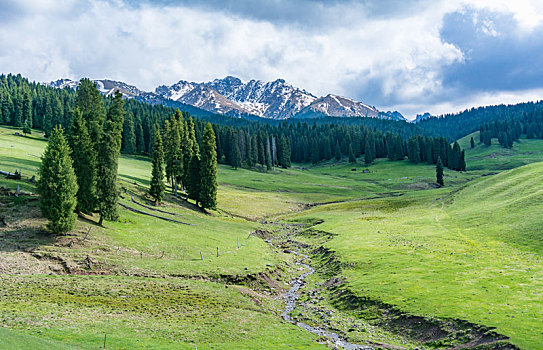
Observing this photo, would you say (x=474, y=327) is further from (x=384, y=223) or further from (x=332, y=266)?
(x=384, y=223)

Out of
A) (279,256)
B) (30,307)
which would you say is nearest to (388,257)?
(279,256)

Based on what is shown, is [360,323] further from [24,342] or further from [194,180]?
[194,180]

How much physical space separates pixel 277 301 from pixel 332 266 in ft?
41.1

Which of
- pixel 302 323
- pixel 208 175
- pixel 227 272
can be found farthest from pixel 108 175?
pixel 302 323

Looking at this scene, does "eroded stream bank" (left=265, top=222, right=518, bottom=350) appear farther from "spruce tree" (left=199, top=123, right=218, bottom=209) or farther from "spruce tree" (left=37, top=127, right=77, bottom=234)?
"spruce tree" (left=199, top=123, right=218, bottom=209)

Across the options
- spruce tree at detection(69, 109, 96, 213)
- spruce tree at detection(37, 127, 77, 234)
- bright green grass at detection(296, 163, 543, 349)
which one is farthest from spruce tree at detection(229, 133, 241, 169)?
spruce tree at detection(37, 127, 77, 234)

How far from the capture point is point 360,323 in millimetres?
29688

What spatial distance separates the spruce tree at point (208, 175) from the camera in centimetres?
7862

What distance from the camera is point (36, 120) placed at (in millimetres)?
180250

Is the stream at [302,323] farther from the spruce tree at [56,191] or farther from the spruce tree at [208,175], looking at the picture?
the spruce tree at [208,175]

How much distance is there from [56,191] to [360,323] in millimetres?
35901

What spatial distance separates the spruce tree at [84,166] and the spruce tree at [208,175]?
28.9 meters

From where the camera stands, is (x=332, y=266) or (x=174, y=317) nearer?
(x=174, y=317)

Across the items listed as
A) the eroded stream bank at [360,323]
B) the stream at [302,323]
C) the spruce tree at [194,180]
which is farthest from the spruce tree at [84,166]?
the spruce tree at [194,180]
